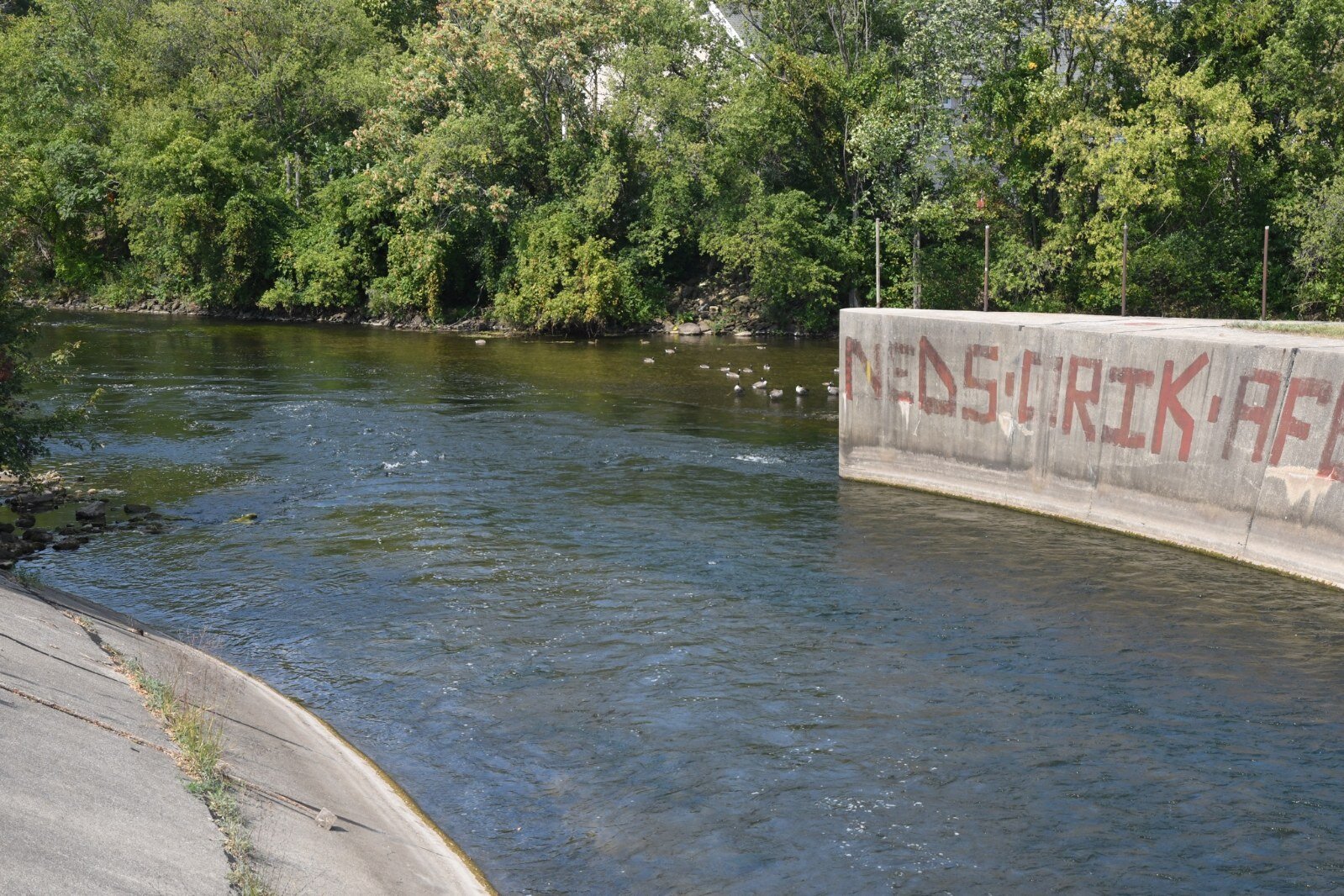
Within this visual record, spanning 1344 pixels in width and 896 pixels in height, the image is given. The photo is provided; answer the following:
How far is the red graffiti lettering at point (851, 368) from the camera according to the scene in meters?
25.7

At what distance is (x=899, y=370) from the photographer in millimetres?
25219

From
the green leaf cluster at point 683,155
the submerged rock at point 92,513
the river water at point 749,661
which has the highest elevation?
the green leaf cluster at point 683,155

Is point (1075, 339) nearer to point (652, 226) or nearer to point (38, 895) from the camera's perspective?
point (38, 895)

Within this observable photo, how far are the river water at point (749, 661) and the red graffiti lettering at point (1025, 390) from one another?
1.91 meters

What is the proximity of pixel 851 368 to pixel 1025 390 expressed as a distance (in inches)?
174

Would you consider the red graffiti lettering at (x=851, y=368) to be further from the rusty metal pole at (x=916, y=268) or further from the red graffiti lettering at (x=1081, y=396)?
the rusty metal pole at (x=916, y=268)

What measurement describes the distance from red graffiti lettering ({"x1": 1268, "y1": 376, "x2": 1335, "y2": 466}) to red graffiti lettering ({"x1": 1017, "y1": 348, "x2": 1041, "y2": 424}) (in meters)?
4.80

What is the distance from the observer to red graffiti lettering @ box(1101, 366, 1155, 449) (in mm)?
20734

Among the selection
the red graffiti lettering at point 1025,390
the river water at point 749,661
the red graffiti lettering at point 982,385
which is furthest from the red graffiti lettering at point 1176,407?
the red graffiti lettering at point 982,385

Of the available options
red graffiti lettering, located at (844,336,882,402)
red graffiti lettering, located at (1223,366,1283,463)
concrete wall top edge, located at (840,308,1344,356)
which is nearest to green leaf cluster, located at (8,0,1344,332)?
concrete wall top edge, located at (840,308,1344,356)

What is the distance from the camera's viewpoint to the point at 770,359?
150ft

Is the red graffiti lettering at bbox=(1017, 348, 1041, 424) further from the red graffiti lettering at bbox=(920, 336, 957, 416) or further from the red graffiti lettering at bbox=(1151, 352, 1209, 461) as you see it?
the red graffiti lettering at bbox=(1151, 352, 1209, 461)

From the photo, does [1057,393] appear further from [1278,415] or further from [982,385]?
[1278,415]

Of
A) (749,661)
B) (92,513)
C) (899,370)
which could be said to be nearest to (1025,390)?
(899,370)
